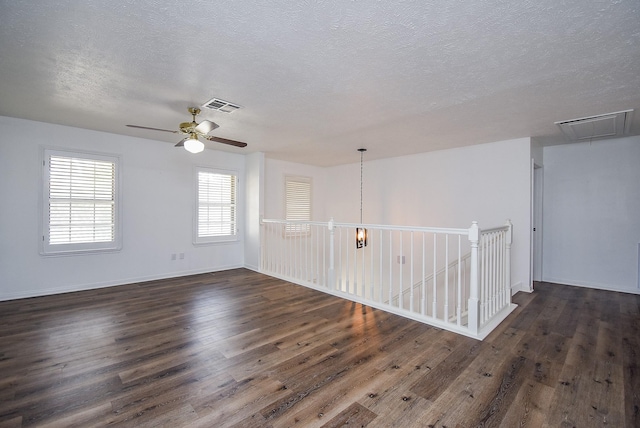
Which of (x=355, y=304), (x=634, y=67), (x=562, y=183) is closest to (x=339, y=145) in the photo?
(x=355, y=304)

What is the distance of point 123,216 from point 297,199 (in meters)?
3.49

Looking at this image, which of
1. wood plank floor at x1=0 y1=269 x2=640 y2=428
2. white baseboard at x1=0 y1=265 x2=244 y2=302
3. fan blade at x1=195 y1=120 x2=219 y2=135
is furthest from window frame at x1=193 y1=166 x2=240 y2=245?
fan blade at x1=195 y1=120 x2=219 y2=135

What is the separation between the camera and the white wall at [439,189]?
4.50 meters

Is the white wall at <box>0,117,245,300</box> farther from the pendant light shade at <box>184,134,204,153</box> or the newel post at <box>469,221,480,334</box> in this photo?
the newel post at <box>469,221,480,334</box>

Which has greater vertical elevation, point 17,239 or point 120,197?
point 120,197

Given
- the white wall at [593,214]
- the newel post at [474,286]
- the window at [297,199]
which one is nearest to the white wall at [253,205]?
the window at [297,199]

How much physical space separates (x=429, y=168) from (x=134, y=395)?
5344 mm

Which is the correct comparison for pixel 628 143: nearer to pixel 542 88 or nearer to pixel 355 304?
pixel 542 88

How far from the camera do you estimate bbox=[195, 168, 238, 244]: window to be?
550 cm

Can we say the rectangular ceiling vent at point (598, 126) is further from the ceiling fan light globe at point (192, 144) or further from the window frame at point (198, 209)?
the window frame at point (198, 209)

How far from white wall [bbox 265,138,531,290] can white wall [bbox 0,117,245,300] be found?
163cm

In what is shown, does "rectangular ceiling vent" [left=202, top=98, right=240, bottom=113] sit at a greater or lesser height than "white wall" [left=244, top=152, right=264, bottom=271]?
greater

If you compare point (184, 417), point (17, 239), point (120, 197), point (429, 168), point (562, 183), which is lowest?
point (184, 417)

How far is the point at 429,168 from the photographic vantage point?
5.57m
